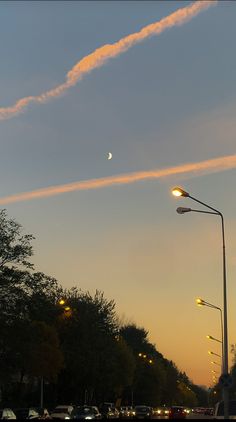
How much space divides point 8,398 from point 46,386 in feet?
55.6

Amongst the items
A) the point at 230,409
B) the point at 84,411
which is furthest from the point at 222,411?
the point at 84,411

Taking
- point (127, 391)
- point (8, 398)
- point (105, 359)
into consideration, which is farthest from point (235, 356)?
point (8, 398)

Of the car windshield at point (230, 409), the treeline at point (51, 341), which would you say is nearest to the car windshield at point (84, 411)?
the treeline at point (51, 341)

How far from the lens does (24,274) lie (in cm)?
4838

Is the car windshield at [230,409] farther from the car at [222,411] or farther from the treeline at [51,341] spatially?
the treeline at [51,341]

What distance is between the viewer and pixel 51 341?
59.7 metres

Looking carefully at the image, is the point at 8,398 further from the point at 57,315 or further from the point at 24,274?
the point at 24,274

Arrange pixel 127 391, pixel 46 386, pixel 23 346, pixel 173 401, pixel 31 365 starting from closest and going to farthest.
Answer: pixel 23 346 < pixel 31 365 < pixel 46 386 < pixel 127 391 < pixel 173 401

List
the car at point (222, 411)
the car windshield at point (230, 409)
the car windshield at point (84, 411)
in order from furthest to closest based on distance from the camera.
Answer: the car windshield at point (84, 411) → the car windshield at point (230, 409) → the car at point (222, 411)

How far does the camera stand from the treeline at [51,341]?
4734 centimetres

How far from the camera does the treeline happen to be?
47344mm

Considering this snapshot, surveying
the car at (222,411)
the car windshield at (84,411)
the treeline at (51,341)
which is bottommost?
the car at (222,411)

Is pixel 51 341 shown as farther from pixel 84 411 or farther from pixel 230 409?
Answer: pixel 230 409

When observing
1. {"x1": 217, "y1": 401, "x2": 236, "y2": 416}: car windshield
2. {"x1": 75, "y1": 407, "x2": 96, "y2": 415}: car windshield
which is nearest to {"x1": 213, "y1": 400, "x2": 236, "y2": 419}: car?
{"x1": 217, "y1": 401, "x2": 236, "y2": 416}: car windshield
